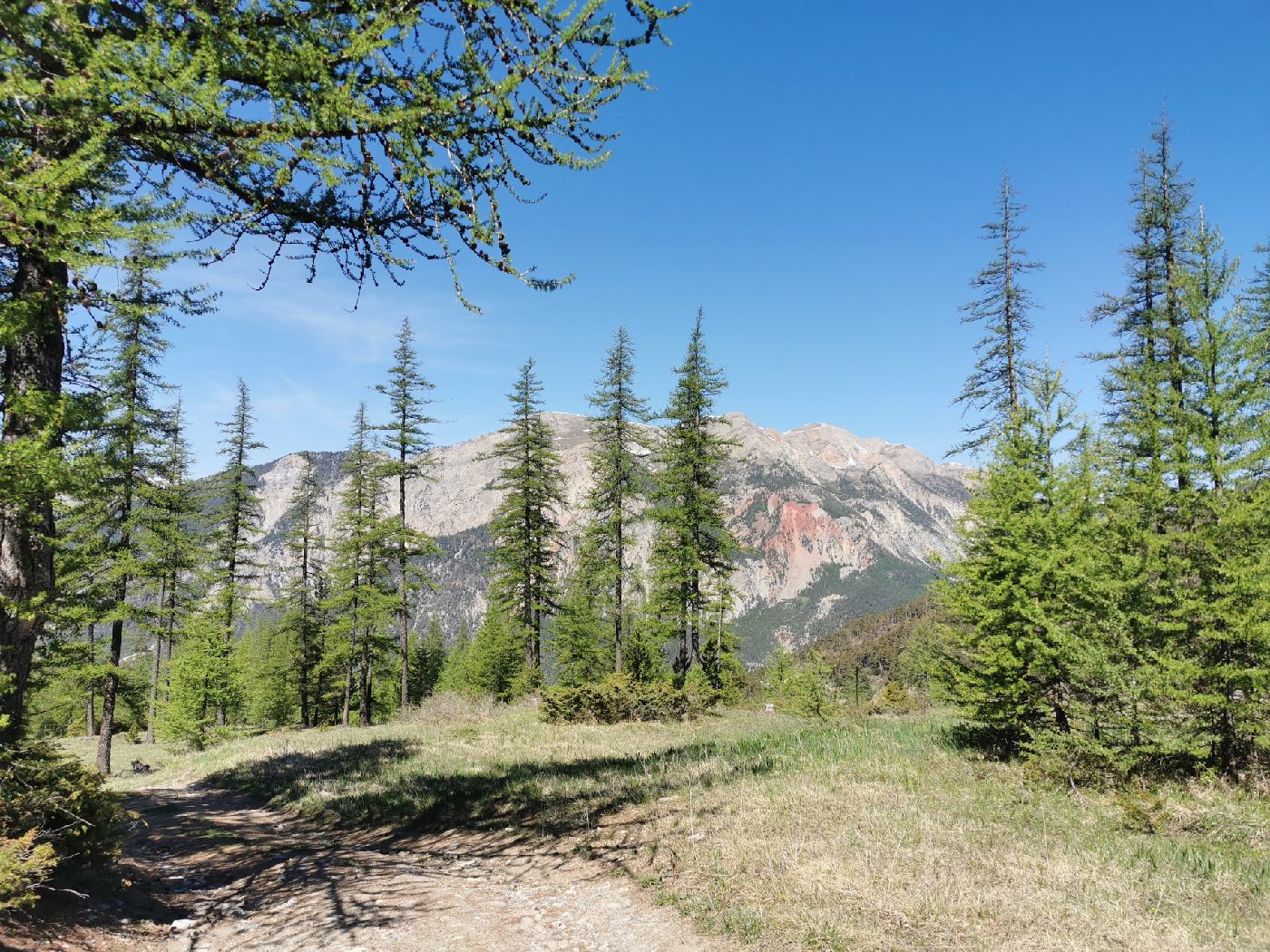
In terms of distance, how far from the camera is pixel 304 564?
3325 cm

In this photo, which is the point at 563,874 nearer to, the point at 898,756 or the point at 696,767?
the point at 696,767

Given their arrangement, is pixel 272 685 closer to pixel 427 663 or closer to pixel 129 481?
pixel 427 663

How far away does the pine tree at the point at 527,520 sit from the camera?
92.1 feet

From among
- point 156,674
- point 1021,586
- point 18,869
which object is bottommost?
point 156,674

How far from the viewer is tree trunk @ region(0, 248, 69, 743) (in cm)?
485

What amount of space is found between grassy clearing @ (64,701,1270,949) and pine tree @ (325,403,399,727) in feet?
46.8

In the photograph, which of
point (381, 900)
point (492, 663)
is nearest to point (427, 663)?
point (492, 663)

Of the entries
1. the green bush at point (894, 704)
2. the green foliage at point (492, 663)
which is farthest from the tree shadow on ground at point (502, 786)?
the green foliage at point (492, 663)

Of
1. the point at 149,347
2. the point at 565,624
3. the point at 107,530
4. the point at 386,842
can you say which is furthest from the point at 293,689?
the point at 386,842

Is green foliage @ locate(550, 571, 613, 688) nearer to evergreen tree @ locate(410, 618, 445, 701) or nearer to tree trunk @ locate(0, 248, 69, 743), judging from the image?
evergreen tree @ locate(410, 618, 445, 701)

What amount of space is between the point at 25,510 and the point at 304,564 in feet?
103

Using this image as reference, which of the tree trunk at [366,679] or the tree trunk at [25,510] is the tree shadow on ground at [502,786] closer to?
the tree trunk at [25,510]

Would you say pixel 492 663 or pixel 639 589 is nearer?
pixel 639 589

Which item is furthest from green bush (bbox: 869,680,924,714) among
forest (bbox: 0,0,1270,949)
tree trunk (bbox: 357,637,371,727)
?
tree trunk (bbox: 357,637,371,727)
